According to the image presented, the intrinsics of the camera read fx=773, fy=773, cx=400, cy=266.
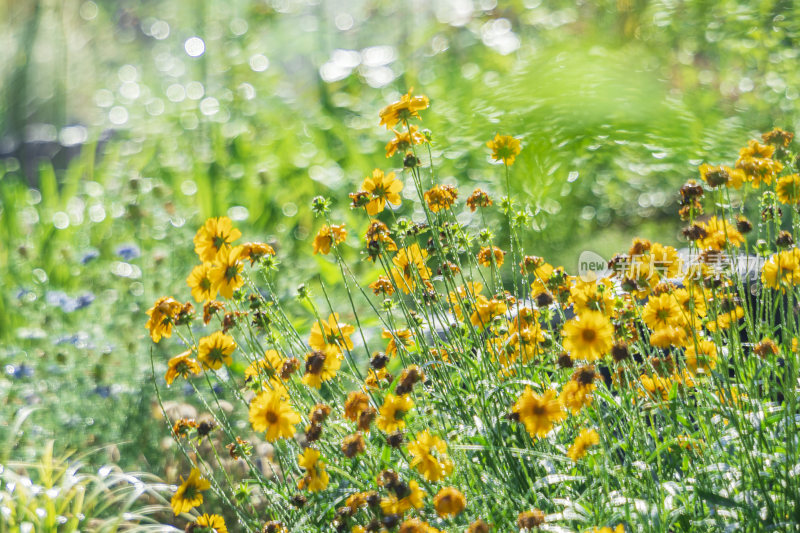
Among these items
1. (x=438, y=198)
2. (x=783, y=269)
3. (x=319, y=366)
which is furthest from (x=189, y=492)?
(x=783, y=269)

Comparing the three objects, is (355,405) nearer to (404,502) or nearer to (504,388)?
(404,502)

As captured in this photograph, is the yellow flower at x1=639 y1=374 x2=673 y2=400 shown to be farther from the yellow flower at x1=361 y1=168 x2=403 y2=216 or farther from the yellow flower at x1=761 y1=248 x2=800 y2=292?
the yellow flower at x1=361 y1=168 x2=403 y2=216

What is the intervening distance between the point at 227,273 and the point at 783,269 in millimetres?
1006

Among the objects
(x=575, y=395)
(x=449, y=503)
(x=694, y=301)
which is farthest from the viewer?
(x=694, y=301)

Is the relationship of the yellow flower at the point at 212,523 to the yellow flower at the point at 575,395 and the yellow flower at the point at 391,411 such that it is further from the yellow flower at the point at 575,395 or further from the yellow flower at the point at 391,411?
the yellow flower at the point at 575,395

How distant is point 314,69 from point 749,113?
3358mm

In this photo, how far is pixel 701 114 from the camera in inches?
82.0

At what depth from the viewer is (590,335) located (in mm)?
1115

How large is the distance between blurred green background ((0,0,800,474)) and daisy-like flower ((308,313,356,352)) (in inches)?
27.2

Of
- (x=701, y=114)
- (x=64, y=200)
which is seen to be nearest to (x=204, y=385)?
(x=701, y=114)

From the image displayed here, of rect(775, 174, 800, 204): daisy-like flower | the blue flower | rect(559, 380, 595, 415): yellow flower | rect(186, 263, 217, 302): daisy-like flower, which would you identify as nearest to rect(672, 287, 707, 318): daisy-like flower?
rect(775, 174, 800, 204): daisy-like flower

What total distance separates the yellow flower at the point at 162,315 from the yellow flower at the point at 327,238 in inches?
11.1

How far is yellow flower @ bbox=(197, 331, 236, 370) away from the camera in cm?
145

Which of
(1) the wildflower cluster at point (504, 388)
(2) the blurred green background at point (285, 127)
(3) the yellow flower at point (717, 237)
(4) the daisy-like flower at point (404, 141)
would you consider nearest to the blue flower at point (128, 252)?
(2) the blurred green background at point (285, 127)
